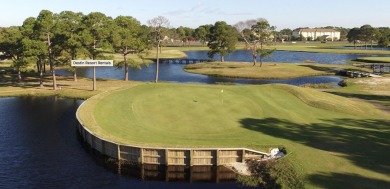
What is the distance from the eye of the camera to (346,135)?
38812 millimetres

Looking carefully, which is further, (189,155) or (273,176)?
(189,155)

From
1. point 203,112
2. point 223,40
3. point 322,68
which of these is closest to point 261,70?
point 322,68

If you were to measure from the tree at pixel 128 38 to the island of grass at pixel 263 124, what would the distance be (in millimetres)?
29985

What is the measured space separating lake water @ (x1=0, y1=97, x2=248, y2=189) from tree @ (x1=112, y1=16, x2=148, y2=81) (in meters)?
34.8

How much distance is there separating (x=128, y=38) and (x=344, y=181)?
67.9m

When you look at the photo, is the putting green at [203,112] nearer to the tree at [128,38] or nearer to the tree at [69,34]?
the tree at [69,34]

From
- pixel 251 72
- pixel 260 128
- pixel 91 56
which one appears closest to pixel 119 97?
pixel 260 128

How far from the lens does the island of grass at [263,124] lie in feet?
103

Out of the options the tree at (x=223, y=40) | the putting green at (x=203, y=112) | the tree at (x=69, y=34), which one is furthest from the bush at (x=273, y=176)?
the tree at (x=223, y=40)

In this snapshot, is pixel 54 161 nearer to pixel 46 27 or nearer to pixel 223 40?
pixel 46 27

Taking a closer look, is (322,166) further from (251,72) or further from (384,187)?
(251,72)

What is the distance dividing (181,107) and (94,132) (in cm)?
1222

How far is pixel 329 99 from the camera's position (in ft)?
181

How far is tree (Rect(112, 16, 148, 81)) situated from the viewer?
84.4 meters
